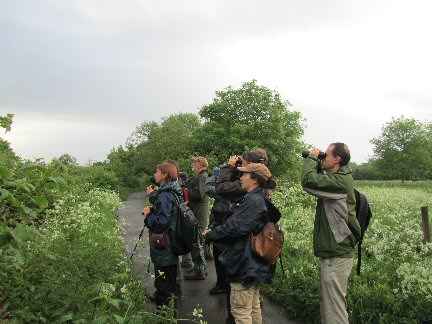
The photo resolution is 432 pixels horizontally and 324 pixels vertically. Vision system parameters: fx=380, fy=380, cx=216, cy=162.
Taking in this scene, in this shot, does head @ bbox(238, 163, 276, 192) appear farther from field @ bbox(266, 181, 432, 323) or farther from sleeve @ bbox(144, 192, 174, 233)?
field @ bbox(266, 181, 432, 323)

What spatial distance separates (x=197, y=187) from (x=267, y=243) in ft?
12.4

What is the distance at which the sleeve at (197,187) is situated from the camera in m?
8.01

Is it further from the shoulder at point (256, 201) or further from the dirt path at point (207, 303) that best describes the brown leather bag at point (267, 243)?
the dirt path at point (207, 303)

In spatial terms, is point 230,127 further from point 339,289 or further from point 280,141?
point 339,289

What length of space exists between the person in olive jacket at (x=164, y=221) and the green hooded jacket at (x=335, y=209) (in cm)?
192

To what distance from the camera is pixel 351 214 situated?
4.64m

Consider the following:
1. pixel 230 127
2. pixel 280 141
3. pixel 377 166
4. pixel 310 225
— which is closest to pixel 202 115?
pixel 230 127

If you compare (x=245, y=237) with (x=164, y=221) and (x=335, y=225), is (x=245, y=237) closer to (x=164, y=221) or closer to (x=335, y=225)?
(x=335, y=225)

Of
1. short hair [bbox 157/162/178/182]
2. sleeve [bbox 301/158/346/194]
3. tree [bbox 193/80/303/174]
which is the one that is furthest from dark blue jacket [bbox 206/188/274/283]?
tree [bbox 193/80/303/174]

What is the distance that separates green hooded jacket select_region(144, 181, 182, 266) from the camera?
5.30 meters

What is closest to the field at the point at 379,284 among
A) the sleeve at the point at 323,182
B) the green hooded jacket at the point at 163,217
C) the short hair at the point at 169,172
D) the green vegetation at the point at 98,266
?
the green vegetation at the point at 98,266

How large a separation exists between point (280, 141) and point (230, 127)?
4.98 meters

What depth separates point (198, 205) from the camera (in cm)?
842

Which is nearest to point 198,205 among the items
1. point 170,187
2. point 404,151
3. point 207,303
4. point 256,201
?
point 207,303
